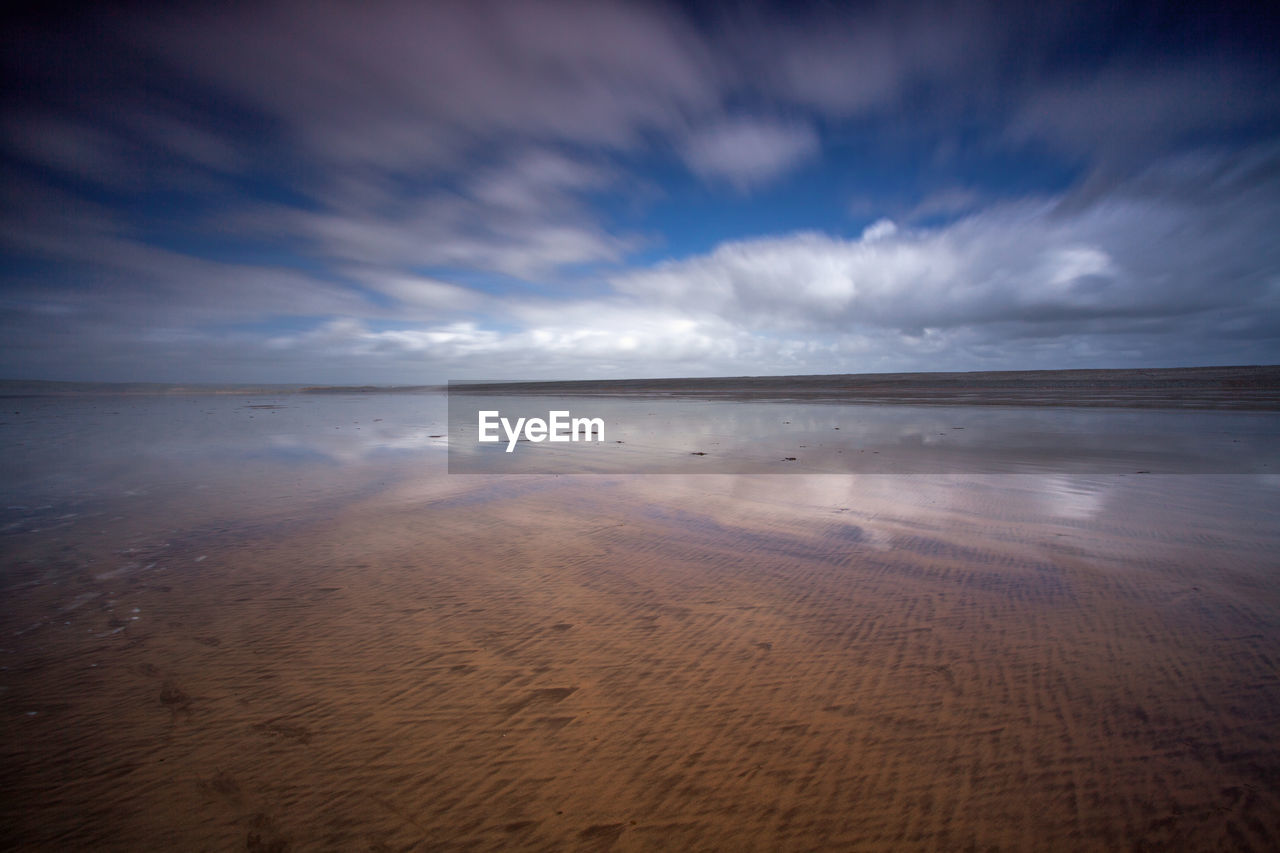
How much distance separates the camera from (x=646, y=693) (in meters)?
2.86

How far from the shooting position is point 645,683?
2.94 m

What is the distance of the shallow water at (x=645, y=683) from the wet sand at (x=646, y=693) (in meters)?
0.02

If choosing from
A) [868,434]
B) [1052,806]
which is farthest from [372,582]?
[868,434]

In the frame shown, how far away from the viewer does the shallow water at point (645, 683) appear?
82.4 inches

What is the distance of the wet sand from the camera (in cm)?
208

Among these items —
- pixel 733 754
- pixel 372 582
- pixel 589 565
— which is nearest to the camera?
pixel 733 754

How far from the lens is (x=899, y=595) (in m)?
3.96

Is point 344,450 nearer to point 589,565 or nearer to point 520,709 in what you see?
point 589,565

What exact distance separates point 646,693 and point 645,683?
8cm

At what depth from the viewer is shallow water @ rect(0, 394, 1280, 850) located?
6.87ft

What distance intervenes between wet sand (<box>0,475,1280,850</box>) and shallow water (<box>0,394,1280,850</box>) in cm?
2

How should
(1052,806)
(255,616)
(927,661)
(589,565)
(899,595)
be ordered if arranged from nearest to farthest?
(1052,806) < (927,661) < (255,616) < (899,595) < (589,565)

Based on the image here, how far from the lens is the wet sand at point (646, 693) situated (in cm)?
208

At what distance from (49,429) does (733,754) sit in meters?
24.2
